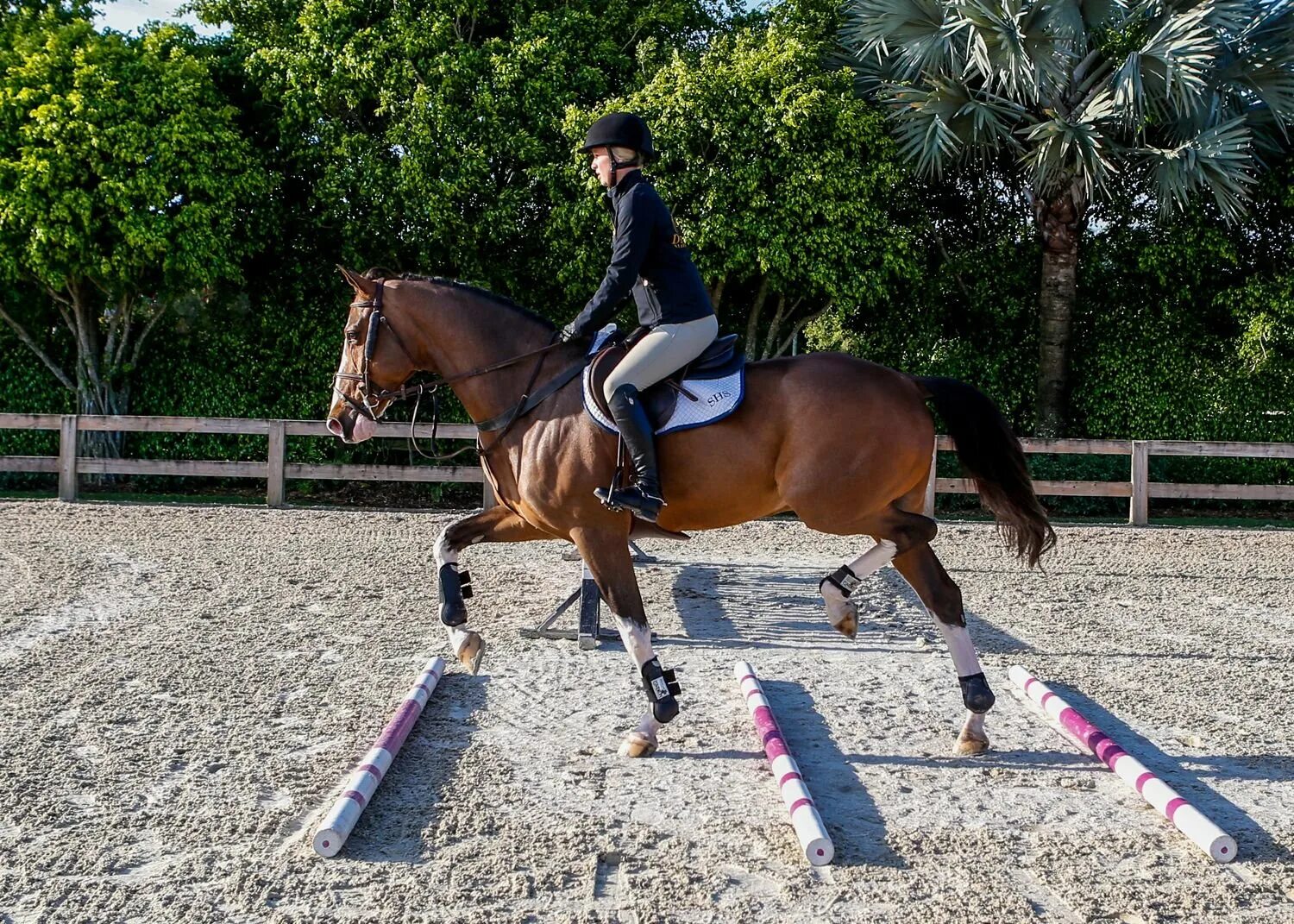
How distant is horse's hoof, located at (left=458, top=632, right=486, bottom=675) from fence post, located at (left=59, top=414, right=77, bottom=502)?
9908mm

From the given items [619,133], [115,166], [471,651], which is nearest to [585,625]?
[471,651]

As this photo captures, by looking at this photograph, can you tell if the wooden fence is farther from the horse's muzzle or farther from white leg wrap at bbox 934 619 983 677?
white leg wrap at bbox 934 619 983 677

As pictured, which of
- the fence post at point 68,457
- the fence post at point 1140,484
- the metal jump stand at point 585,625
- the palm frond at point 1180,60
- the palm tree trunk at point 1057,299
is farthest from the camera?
the palm tree trunk at point 1057,299

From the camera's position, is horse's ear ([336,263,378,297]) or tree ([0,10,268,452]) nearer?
horse's ear ([336,263,378,297])

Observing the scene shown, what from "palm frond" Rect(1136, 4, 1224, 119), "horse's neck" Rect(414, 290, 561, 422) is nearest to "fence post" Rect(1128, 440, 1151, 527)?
"palm frond" Rect(1136, 4, 1224, 119)

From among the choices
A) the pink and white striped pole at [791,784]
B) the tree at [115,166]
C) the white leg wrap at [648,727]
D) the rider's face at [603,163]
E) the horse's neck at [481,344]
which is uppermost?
the tree at [115,166]

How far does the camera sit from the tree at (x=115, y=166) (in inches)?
480

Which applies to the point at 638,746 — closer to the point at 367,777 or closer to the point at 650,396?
the point at 367,777

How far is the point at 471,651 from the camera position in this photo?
5.09 m

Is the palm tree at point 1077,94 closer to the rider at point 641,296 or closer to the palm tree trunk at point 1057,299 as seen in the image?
the palm tree trunk at point 1057,299

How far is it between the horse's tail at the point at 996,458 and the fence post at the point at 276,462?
9753mm

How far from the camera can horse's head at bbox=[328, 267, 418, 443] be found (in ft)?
16.4

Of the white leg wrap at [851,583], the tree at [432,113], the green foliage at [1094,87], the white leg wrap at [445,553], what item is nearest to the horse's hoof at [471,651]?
the white leg wrap at [445,553]

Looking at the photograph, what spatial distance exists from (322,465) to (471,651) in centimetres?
863
